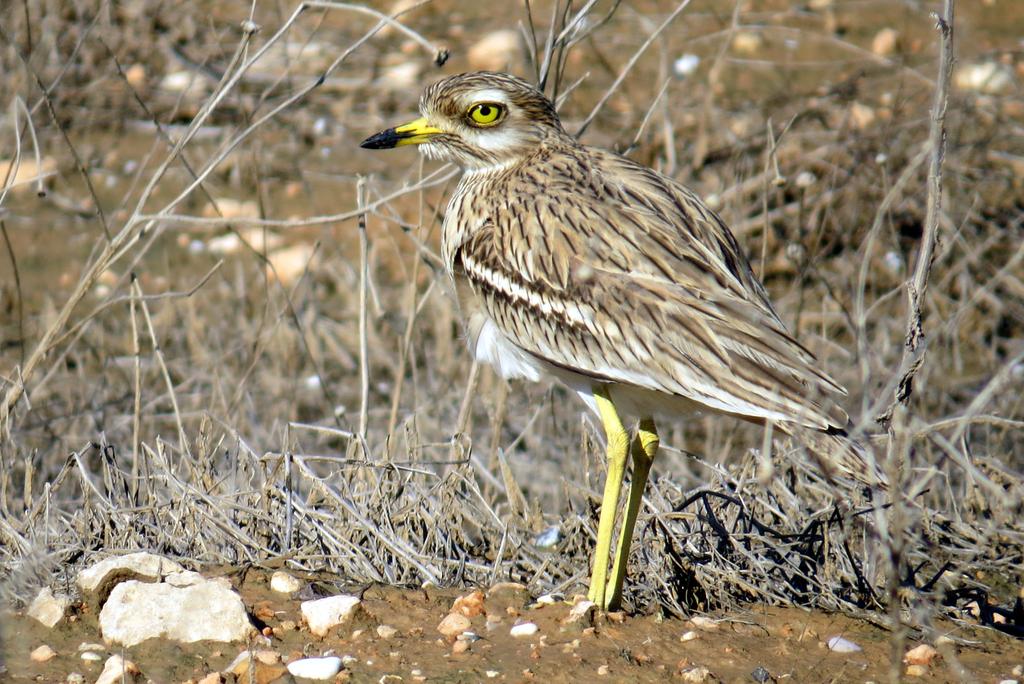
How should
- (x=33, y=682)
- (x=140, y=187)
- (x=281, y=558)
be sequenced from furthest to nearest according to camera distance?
(x=140, y=187) → (x=281, y=558) → (x=33, y=682)

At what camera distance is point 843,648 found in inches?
112

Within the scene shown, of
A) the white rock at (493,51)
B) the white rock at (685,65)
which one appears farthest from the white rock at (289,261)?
the white rock at (685,65)

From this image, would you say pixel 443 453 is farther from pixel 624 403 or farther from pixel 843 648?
pixel 843 648

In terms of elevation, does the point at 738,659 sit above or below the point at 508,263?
below

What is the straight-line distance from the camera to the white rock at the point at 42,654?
8.95 feet

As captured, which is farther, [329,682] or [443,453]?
[443,453]

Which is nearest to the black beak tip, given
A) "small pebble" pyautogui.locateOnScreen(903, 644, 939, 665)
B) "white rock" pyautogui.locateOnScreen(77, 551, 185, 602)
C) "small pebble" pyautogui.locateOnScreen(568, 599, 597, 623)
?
"white rock" pyautogui.locateOnScreen(77, 551, 185, 602)

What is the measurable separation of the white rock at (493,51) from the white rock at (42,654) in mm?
5180

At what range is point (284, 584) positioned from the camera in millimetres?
3045

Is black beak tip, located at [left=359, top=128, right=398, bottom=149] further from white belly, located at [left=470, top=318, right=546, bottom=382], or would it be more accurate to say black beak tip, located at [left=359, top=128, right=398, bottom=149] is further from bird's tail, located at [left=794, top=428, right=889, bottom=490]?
bird's tail, located at [left=794, top=428, right=889, bottom=490]

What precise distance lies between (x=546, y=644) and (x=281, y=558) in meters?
0.69

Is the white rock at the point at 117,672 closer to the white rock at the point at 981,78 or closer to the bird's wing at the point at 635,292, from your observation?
the bird's wing at the point at 635,292

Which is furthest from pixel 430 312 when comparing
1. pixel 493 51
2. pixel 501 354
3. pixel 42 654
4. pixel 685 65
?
pixel 42 654

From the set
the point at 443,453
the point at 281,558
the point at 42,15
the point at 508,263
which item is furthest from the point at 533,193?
the point at 42,15
